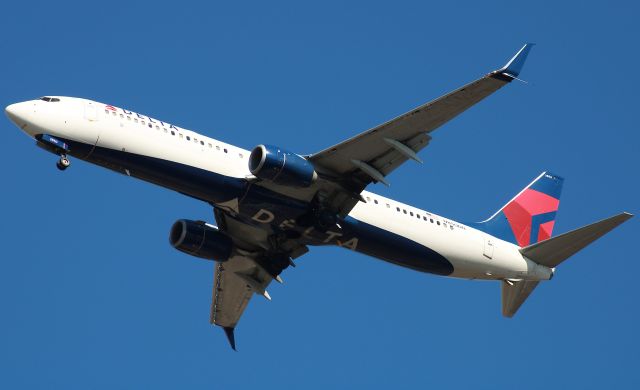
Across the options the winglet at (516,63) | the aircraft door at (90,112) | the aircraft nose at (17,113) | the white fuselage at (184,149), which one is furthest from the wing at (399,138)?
the aircraft nose at (17,113)

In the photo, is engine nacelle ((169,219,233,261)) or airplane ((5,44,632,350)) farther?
engine nacelle ((169,219,233,261))

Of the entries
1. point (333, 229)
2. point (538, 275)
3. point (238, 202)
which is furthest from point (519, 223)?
point (238, 202)

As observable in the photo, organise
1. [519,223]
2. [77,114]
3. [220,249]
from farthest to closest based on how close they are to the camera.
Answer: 1. [519,223]
2. [220,249]
3. [77,114]

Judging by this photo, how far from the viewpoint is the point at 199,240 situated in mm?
51844

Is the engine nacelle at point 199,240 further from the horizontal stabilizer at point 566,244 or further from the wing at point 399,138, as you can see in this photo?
the horizontal stabilizer at point 566,244

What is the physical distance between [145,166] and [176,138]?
1799 millimetres

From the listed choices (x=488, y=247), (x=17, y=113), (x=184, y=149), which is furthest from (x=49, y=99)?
(x=488, y=247)

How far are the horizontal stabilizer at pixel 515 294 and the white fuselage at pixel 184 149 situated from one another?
265cm

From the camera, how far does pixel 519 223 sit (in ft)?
188

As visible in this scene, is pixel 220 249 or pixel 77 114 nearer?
pixel 77 114

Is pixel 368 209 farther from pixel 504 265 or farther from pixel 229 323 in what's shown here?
pixel 229 323

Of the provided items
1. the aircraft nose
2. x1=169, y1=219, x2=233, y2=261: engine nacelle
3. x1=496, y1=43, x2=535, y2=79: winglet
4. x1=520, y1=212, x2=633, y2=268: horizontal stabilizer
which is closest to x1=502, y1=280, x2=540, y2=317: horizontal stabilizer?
x1=520, y1=212, x2=633, y2=268: horizontal stabilizer

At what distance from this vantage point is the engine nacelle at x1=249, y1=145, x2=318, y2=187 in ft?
148

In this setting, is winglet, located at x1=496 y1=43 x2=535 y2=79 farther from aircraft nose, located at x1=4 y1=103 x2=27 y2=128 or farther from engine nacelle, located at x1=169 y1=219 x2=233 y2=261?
aircraft nose, located at x1=4 y1=103 x2=27 y2=128
